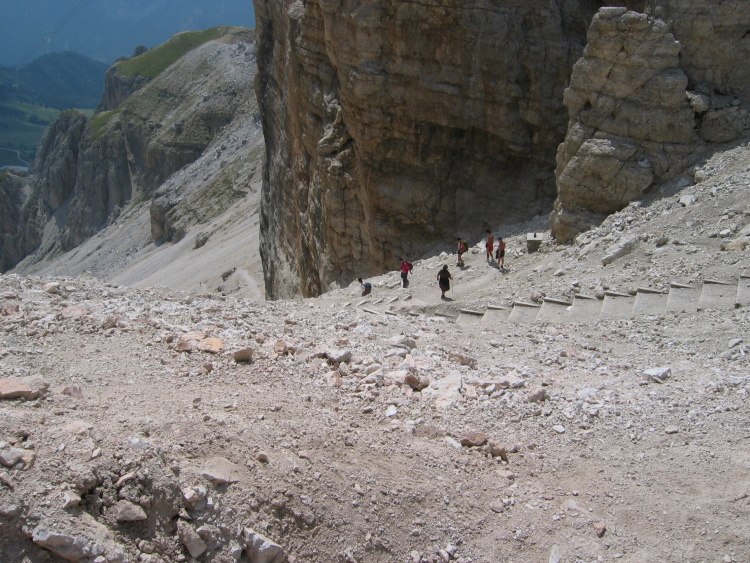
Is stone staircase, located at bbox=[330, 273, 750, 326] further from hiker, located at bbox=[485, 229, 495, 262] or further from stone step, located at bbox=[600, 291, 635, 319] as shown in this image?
hiker, located at bbox=[485, 229, 495, 262]

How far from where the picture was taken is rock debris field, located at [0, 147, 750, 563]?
620cm

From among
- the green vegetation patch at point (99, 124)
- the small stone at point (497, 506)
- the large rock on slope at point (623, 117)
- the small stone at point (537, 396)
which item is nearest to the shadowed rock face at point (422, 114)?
the large rock on slope at point (623, 117)

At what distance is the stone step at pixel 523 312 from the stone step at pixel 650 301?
7.25 ft

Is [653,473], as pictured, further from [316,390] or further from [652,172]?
[652,172]

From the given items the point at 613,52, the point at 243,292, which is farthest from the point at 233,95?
the point at 613,52

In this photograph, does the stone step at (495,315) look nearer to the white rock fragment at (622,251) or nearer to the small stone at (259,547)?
the white rock fragment at (622,251)

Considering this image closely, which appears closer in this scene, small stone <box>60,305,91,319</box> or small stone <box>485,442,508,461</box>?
small stone <box>485,442,508,461</box>

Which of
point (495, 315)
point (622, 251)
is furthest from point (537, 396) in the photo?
point (622, 251)

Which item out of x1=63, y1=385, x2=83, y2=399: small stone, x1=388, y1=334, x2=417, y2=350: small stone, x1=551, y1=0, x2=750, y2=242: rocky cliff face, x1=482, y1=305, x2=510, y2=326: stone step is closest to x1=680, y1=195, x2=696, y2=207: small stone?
x1=551, y1=0, x2=750, y2=242: rocky cliff face

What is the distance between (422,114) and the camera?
78.4 feet

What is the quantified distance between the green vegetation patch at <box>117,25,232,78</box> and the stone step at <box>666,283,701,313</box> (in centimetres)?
11970

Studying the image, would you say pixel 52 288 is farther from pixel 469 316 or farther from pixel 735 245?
pixel 735 245

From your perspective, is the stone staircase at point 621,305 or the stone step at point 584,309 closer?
the stone staircase at point 621,305

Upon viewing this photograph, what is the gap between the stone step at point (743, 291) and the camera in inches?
471
